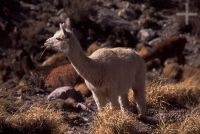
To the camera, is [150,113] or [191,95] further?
[191,95]

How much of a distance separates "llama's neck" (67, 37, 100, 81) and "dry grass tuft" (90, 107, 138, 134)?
0.80m

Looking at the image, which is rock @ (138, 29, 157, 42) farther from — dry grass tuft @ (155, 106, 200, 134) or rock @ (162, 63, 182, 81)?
dry grass tuft @ (155, 106, 200, 134)

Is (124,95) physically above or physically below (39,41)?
above

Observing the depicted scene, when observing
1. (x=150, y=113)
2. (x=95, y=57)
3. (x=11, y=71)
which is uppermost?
(x=95, y=57)

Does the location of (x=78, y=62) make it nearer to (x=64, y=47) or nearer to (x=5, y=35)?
(x=64, y=47)

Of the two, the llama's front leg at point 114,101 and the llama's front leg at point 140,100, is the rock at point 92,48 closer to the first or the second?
the llama's front leg at point 140,100

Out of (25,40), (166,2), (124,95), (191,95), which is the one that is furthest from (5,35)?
(124,95)

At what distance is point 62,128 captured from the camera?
447 inches

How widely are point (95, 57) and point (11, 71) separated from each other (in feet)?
41.2

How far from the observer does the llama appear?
10.5 m

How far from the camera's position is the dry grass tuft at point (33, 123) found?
444 inches

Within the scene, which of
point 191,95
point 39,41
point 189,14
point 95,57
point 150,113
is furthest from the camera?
point 189,14

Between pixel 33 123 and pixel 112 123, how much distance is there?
168cm

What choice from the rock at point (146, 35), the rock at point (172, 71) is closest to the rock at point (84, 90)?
the rock at point (172, 71)
